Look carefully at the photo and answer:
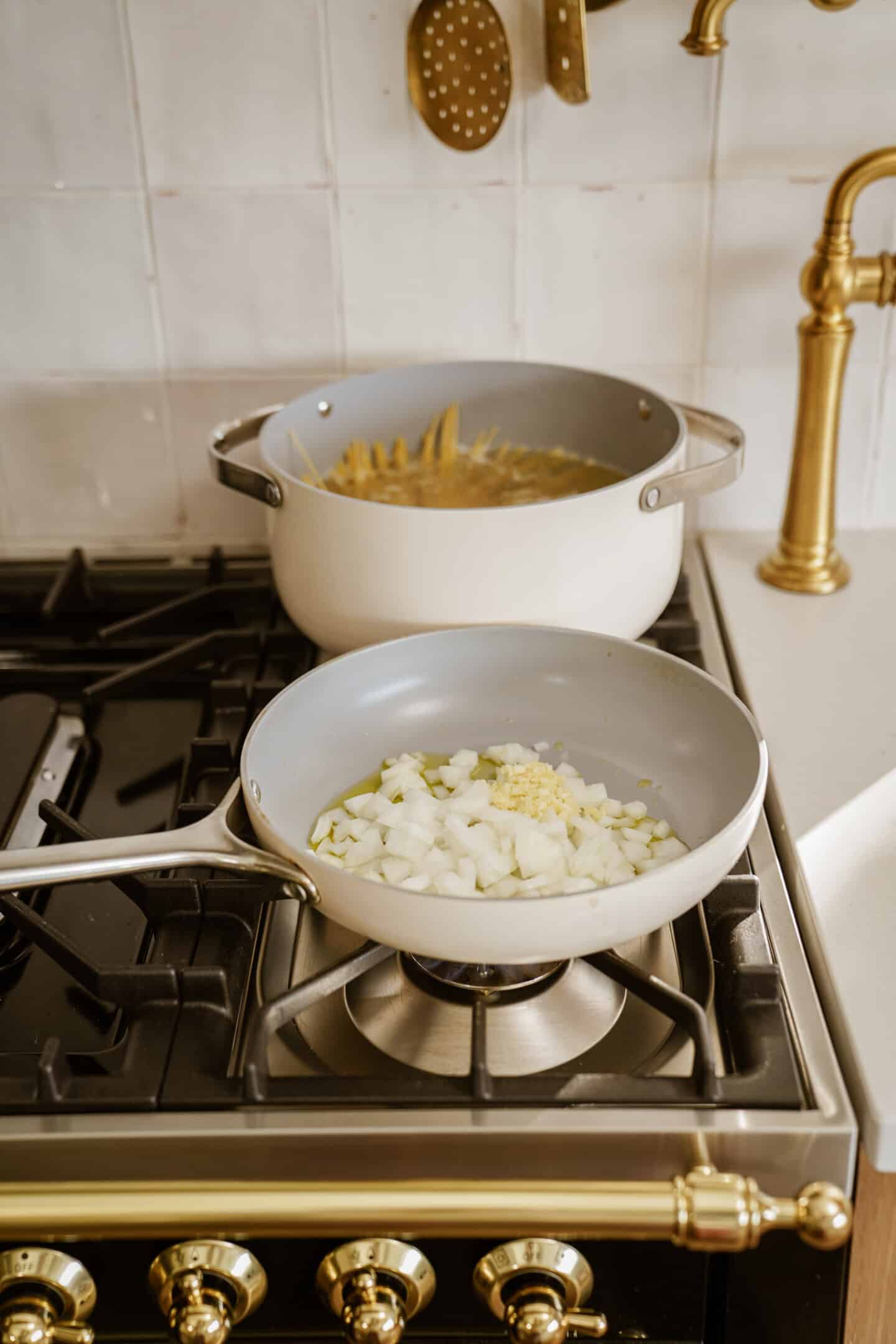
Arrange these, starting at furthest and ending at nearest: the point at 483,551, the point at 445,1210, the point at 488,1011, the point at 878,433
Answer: the point at 878,433 → the point at 483,551 → the point at 488,1011 → the point at 445,1210

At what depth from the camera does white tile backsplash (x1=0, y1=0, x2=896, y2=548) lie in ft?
3.07

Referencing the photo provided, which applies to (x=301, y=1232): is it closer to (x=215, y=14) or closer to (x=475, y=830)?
(x=475, y=830)

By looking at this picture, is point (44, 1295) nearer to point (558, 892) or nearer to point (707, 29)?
point (558, 892)

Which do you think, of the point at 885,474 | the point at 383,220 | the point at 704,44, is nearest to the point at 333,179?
the point at 383,220

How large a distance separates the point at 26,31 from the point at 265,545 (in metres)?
0.44

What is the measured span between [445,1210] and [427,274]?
727 mm

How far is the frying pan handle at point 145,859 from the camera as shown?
1.93ft

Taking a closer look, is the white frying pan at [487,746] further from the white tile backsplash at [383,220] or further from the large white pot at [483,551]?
the white tile backsplash at [383,220]

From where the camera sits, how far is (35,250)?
101cm

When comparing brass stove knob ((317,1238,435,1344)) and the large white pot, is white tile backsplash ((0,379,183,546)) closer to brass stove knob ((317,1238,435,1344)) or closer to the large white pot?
the large white pot

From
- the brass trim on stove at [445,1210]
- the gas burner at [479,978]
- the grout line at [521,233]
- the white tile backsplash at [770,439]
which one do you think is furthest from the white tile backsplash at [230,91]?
the brass trim on stove at [445,1210]

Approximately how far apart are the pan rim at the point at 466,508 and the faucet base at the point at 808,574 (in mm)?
142

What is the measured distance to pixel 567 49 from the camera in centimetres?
88

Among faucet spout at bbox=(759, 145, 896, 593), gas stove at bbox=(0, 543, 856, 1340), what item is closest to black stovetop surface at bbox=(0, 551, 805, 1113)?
gas stove at bbox=(0, 543, 856, 1340)
